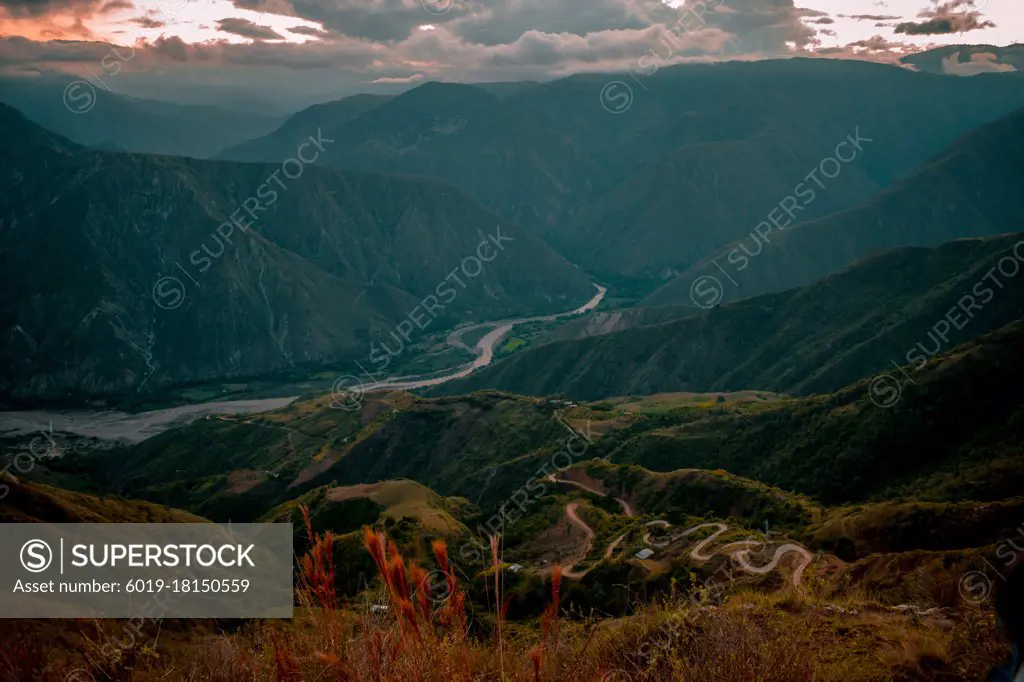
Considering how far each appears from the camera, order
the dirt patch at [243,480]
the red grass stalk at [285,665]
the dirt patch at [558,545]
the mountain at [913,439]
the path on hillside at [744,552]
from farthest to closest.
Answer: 1. the dirt patch at [243,480]
2. the mountain at [913,439]
3. the dirt patch at [558,545]
4. the path on hillside at [744,552]
5. the red grass stalk at [285,665]

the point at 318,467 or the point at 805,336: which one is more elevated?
the point at 805,336

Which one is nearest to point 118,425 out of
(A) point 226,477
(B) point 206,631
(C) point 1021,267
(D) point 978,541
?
(A) point 226,477

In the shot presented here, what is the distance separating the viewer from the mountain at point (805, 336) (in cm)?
10350

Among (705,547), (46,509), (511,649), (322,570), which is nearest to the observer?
(322,570)

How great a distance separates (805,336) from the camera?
128625mm

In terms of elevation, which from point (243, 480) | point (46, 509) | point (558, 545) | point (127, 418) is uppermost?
point (46, 509)

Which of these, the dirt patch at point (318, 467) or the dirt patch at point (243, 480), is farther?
the dirt patch at point (318, 467)

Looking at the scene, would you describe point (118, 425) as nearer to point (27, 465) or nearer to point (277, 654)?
point (27, 465)

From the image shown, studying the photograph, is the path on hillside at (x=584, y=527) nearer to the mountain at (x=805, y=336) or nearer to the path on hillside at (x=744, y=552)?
the path on hillside at (x=744, y=552)

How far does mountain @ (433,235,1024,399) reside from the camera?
103500 mm

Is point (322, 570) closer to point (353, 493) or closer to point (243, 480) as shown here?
point (353, 493)

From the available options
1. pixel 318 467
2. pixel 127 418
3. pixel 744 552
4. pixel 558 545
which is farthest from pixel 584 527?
pixel 127 418

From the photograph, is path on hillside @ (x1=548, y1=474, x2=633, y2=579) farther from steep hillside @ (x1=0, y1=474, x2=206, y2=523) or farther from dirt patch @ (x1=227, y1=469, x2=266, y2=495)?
dirt patch @ (x1=227, y1=469, x2=266, y2=495)

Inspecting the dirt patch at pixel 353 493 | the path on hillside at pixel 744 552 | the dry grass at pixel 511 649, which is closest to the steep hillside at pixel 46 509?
the dirt patch at pixel 353 493
